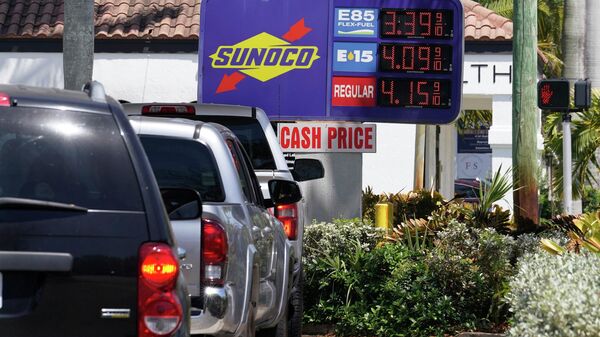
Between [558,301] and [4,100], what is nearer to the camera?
[4,100]

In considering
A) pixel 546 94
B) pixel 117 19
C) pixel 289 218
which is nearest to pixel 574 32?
pixel 117 19

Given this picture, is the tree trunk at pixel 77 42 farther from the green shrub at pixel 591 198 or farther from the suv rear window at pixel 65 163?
the green shrub at pixel 591 198

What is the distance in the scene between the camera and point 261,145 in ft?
35.3

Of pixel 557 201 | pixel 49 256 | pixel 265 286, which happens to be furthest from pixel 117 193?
pixel 557 201

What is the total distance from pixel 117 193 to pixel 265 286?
3897 mm

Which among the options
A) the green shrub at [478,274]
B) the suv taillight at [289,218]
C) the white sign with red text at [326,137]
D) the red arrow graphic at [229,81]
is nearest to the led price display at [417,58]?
the white sign with red text at [326,137]

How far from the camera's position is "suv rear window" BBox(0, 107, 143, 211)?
4934 millimetres

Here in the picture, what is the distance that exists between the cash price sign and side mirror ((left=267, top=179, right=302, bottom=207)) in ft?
18.3

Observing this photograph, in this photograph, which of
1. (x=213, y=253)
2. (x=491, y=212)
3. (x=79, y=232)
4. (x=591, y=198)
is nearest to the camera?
(x=79, y=232)

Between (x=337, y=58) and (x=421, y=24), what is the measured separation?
1102mm

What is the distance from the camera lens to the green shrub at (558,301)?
6516 mm

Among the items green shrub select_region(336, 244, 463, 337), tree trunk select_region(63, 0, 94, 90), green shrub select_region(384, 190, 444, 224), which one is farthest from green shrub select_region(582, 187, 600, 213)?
green shrub select_region(336, 244, 463, 337)

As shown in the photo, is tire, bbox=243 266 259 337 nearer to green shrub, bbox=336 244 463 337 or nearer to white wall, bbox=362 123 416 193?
green shrub, bbox=336 244 463 337

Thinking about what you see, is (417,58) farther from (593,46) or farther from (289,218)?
(593,46)
